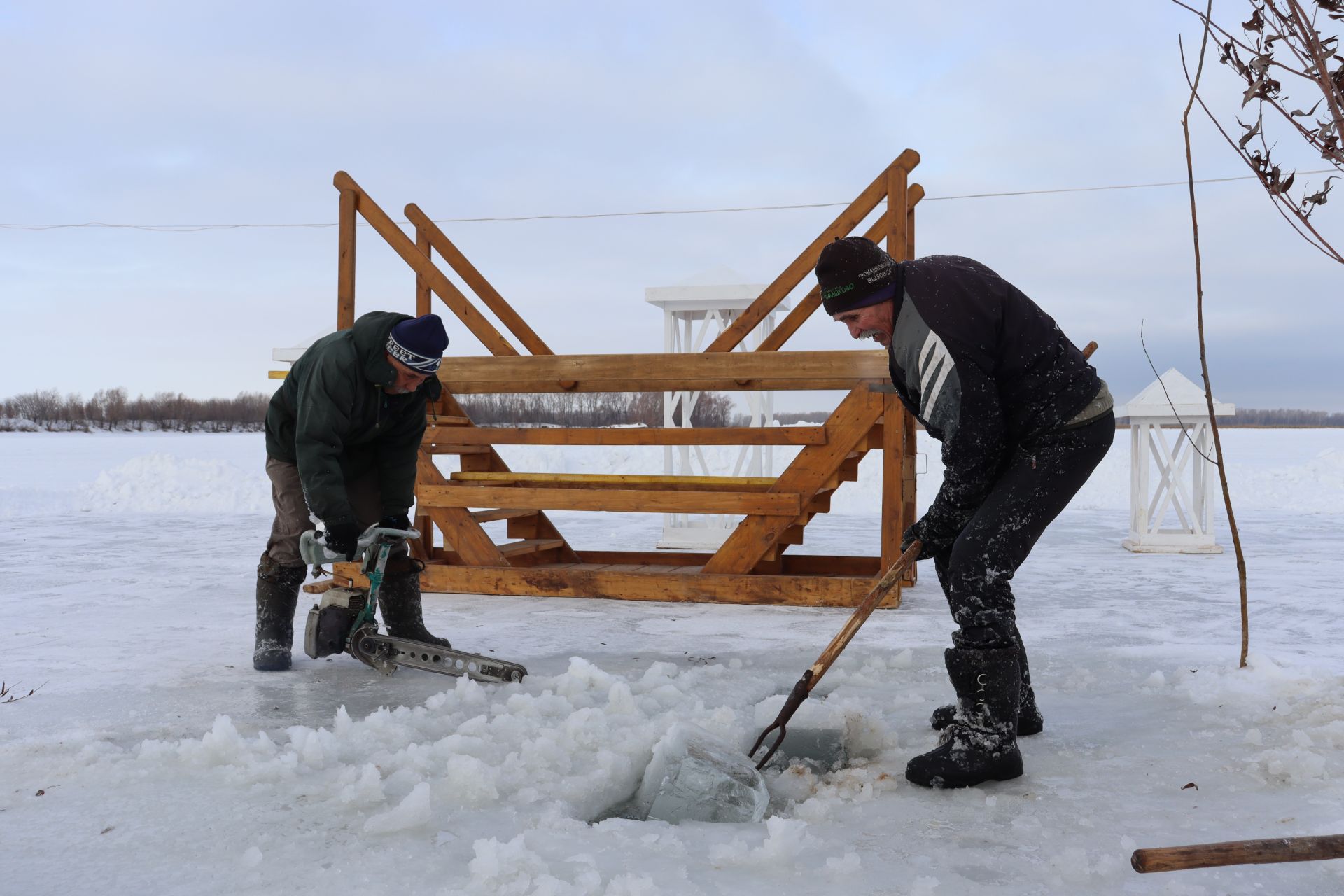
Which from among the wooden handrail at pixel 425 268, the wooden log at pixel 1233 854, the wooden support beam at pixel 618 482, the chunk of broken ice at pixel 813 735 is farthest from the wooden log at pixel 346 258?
the wooden log at pixel 1233 854

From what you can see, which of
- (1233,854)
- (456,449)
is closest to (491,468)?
(456,449)

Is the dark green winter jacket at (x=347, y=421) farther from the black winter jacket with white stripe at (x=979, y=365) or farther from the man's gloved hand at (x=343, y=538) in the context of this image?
the black winter jacket with white stripe at (x=979, y=365)

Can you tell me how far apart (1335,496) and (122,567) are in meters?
16.3

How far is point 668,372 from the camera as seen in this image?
6621mm

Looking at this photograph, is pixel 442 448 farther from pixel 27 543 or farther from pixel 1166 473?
pixel 1166 473

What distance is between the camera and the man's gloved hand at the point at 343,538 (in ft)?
13.2

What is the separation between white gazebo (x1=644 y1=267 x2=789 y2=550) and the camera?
9883mm

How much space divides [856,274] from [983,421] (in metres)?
0.58

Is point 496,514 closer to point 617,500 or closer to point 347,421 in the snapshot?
point 617,500

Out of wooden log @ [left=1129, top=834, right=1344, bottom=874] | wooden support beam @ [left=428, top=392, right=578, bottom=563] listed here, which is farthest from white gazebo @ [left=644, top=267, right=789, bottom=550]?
wooden log @ [left=1129, top=834, right=1344, bottom=874]

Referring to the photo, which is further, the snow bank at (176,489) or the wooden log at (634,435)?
the snow bank at (176,489)

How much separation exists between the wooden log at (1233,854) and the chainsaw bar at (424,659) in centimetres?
292

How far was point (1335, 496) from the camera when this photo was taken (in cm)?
→ 1536

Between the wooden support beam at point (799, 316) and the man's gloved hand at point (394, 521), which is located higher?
the wooden support beam at point (799, 316)
